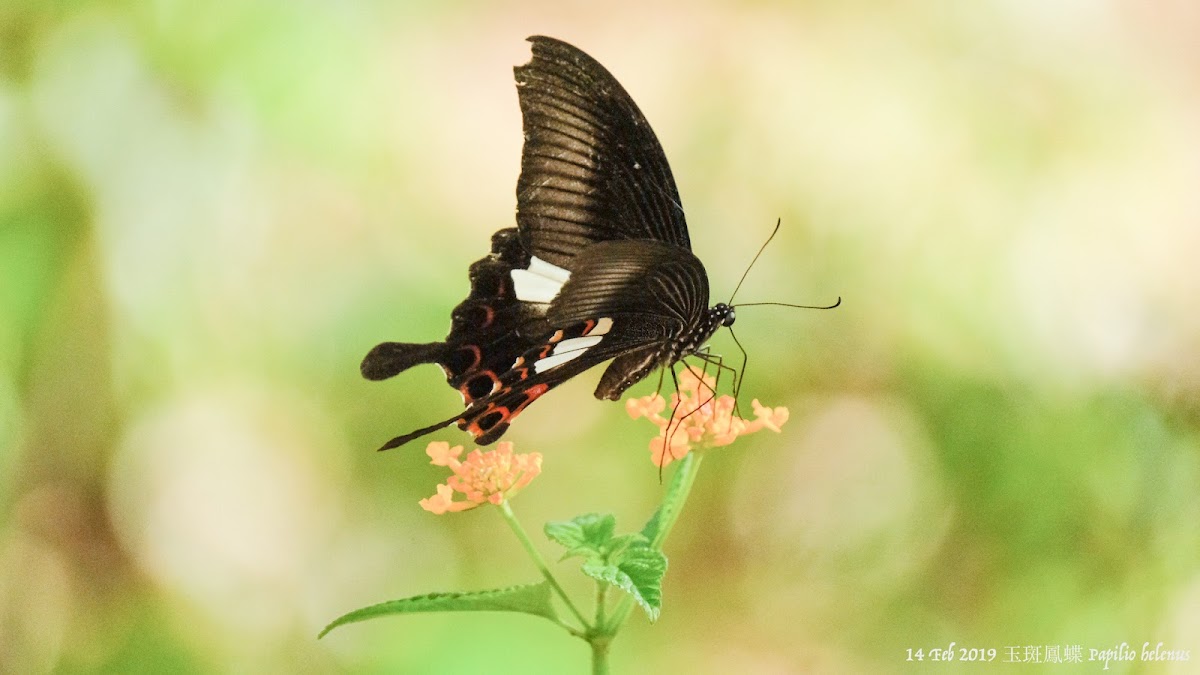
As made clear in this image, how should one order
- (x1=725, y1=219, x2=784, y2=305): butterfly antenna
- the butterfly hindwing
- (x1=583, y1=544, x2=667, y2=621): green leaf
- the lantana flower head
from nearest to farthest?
(x1=583, y1=544, x2=667, y2=621): green leaf < the lantana flower head < the butterfly hindwing < (x1=725, y1=219, x2=784, y2=305): butterfly antenna

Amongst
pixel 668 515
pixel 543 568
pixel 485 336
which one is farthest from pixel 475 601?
pixel 485 336

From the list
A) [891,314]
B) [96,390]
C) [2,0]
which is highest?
[2,0]

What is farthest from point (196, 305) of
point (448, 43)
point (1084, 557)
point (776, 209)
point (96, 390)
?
point (1084, 557)

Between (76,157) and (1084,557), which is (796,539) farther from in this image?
(76,157)

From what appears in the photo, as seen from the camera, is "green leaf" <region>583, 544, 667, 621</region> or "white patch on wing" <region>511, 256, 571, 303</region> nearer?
"green leaf" <region>583, 544, 667, 621</region>

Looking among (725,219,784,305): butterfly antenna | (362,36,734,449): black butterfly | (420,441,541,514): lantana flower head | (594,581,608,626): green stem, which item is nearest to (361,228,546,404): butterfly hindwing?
(362,36,734,449): black butterfly

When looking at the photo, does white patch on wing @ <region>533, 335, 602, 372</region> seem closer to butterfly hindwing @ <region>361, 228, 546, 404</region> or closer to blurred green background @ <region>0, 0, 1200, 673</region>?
butterfly hindwing @ <region>361, 228, 546, 404</region>

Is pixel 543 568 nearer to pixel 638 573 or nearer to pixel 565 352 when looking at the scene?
pixel 638 573
